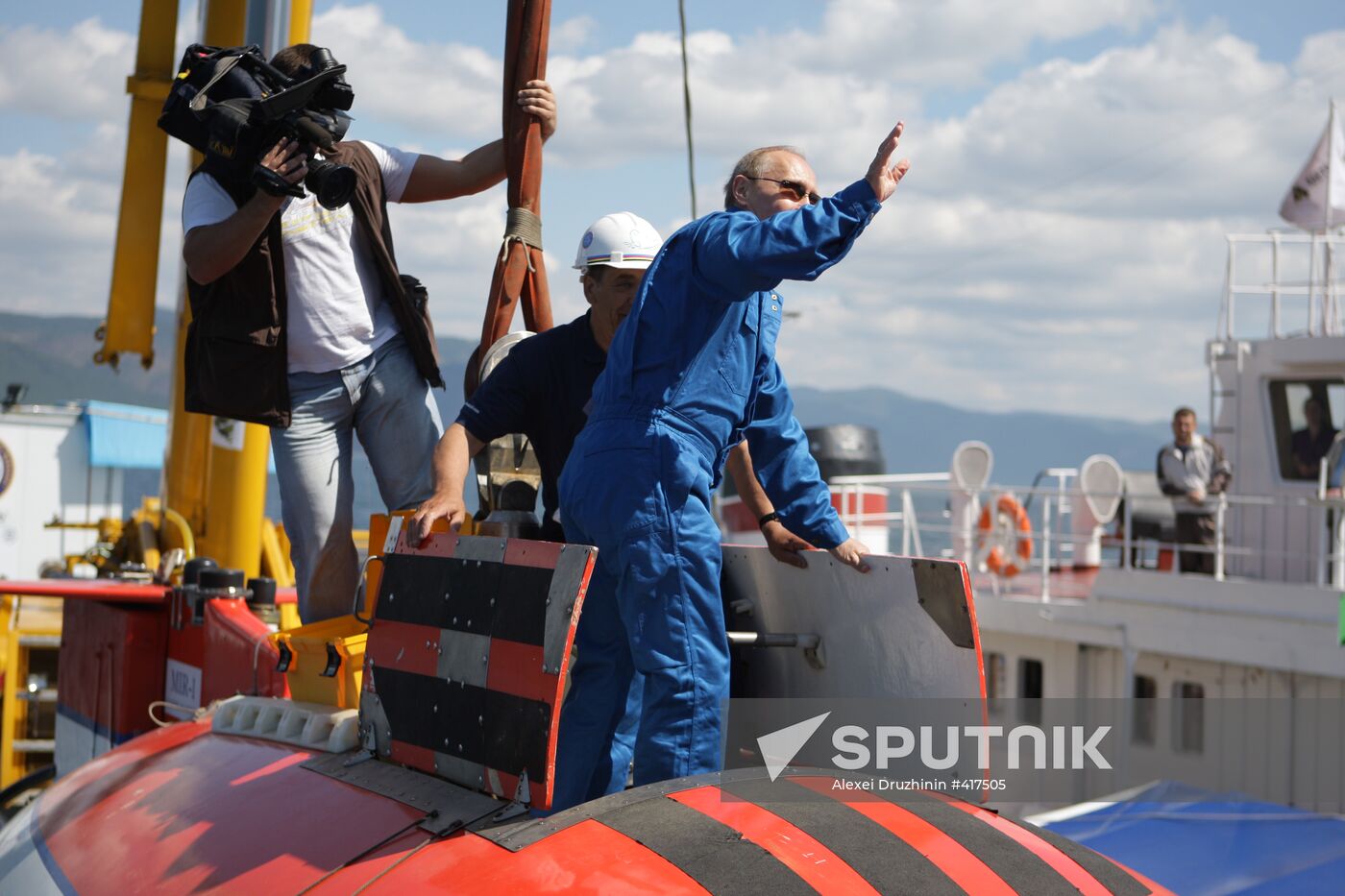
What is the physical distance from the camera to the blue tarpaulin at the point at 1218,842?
30.0 ft

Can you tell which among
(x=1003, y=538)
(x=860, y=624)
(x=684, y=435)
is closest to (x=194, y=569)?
(x=684, y=435)

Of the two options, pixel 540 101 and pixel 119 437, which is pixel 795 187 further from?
pixel 119 437

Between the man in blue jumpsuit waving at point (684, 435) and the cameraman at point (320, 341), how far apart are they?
4.43 feet

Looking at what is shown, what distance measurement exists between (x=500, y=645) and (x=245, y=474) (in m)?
3.74

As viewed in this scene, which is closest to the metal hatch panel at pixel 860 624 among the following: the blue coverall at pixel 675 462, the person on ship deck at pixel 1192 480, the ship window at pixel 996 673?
the blue coverall at pixel 675 462

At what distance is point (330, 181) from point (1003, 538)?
1454cm

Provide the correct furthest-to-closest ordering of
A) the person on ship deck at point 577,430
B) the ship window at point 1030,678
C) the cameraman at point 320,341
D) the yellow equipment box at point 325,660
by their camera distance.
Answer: the ship window at point 1030,678
the cameraman at point 320,341
the yellow equipment box at point 325,660
the person on ship deck at point 577,430

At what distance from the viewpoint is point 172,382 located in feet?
22.0

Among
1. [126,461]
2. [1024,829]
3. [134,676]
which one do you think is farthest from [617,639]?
[126,461]

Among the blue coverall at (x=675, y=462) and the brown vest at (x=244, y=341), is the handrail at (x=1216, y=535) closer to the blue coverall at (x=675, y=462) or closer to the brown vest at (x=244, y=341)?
the brown vest at (x=244, y=341)

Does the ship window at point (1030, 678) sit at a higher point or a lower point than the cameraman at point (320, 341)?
lower

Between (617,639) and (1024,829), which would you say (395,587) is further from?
(1024,829)

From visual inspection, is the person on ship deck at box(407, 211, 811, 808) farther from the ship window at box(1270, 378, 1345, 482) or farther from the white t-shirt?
the ship window at box(1270, 378, 1345, 482)

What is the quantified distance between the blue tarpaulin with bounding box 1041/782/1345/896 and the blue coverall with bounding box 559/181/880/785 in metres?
6.69
